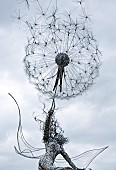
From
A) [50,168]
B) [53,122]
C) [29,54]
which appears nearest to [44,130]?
[53,122]

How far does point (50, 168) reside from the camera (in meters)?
9.38

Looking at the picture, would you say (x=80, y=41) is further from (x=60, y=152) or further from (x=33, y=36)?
(x=60, y=152)

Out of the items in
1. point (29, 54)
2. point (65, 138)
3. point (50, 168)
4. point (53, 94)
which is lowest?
point (50, 168)

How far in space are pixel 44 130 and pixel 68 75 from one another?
138 cm

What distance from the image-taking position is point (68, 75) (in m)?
10.4

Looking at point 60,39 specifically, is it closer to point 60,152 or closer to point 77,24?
point 77,24

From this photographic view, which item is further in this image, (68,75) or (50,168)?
(68,75)

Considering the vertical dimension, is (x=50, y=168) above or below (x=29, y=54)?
below

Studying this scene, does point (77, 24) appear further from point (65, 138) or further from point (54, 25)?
point (65, 138)

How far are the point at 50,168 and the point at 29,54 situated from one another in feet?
8.90

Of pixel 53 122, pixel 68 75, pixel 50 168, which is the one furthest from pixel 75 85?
pixel 50 168

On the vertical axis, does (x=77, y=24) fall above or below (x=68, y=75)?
above

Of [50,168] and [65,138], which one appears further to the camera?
[65,138]

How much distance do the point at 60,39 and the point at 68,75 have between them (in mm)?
857
